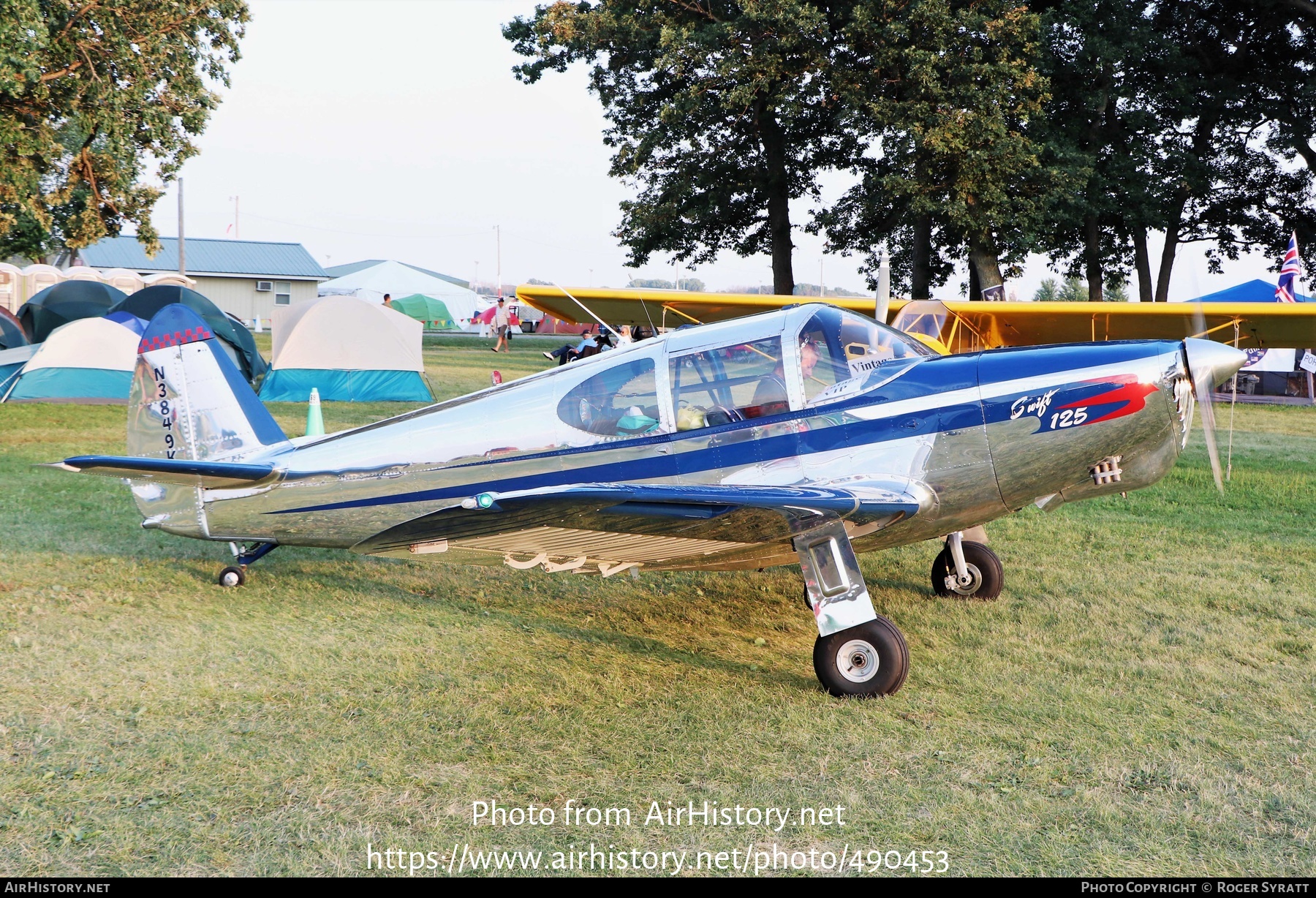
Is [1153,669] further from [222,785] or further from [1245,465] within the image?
[1245,465]

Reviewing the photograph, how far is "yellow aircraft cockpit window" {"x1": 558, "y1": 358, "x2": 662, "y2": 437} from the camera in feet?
17.1

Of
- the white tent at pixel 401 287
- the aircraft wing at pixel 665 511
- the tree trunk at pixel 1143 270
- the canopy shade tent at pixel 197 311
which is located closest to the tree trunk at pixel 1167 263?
the tree trunk at pixel 1143 270

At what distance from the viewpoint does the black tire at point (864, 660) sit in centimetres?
467

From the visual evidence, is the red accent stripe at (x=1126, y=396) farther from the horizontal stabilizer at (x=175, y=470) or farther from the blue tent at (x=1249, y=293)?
the blue tent at (x=1249, y=293)

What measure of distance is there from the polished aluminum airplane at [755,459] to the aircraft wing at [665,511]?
0.01 metres

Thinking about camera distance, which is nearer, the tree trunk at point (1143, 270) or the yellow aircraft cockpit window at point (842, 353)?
the yellow aircraft cockpit window at point (842, 353)

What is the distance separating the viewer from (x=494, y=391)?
18.3 ft

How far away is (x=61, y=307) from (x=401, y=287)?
50575 mm

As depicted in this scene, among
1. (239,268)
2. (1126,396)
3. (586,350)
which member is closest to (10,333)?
→ (586,350)

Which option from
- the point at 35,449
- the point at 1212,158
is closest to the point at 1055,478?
the point at 35,449

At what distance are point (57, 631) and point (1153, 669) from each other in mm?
6182

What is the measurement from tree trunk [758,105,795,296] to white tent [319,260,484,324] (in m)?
41.7

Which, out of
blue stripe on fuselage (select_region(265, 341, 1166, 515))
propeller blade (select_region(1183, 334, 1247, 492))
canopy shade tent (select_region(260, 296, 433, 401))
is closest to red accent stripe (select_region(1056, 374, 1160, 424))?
blue stripe on fuselage (select_region(265, 341, 1166, 515))

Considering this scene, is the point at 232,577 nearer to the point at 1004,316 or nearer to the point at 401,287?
the point at 1004,316
